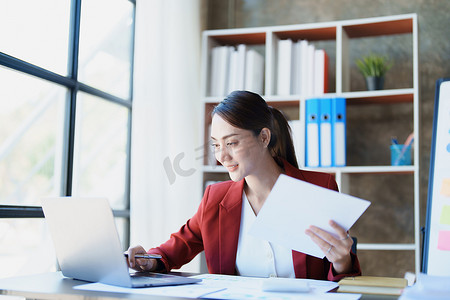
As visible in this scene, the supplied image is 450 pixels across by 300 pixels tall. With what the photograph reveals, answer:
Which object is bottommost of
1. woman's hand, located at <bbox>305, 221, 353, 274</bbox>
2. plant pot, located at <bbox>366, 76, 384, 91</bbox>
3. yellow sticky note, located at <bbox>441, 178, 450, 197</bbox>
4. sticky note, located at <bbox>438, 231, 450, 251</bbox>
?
sticky note, located at <bbox>438, 231, 450, 251</bbox>

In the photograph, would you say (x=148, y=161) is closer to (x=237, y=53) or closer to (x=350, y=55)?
(x=237, y=53)

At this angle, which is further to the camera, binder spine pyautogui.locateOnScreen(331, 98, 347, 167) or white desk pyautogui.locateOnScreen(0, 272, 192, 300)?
binder spine pyautogui.locateOnScreen(331, 98, 347, 167)

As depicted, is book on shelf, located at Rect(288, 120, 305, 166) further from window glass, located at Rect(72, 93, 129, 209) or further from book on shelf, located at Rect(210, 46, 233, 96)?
window glass, located at Rect(72, 93, 129, 209)

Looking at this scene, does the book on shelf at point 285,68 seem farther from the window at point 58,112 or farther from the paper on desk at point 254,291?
the paper on desk at point 254,291

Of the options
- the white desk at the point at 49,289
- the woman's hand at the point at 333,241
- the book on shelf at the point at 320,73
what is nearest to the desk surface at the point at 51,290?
→ the white desk at the point at 49,289

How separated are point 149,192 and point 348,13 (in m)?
1.60

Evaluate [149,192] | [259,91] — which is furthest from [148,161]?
[259,91]

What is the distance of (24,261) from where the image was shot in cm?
263

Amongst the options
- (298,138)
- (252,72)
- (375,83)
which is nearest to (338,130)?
(298,138)

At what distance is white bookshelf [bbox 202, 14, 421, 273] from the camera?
8.64 feet

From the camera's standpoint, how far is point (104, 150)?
9.62 feet

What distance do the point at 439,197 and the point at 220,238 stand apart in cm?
97

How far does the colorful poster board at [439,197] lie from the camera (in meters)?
2.07

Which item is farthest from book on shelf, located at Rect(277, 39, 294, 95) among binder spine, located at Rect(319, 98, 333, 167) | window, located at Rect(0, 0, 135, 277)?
window, located at Rect(0, 0, 135, 277)
